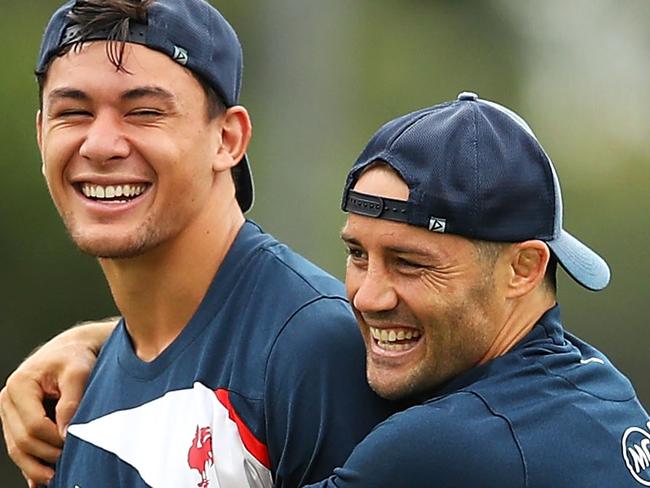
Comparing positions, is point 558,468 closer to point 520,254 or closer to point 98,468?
point 520,254

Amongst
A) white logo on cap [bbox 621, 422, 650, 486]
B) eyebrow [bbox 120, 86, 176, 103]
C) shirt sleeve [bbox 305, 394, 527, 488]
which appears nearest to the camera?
shirt sleeve [bbox 305, 394, 527, 488]

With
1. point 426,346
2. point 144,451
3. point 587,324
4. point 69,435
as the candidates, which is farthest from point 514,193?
point 587,324

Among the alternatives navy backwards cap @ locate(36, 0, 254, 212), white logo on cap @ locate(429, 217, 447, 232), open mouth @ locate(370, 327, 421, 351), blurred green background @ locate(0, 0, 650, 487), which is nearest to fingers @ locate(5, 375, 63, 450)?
navy backwards cap @ locate(36, 0, 254, 212)

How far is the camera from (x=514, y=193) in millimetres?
3311

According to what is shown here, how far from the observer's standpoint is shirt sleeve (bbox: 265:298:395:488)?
3.38 metres

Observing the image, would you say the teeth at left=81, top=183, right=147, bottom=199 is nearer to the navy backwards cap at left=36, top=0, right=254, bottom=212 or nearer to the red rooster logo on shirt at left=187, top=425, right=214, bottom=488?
the navy backwards cap at left=36, top=0, right=254, bottom=212

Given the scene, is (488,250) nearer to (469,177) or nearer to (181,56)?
(469,177)

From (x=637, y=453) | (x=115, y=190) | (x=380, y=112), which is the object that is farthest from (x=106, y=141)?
(x=380, y=112)

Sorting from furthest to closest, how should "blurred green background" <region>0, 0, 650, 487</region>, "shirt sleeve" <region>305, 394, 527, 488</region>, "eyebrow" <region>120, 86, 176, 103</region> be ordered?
"blurred green background" <region>0, 0, 650, 487</region>
"eyebrow" <region>120, 86, 176, 103</region>
"shirt sleeve" <region>305, 394, 527, 488</region>

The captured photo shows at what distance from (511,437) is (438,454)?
0.48ft

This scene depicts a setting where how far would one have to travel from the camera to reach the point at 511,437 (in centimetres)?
305

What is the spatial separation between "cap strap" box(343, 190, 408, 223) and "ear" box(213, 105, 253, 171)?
21.7 inches

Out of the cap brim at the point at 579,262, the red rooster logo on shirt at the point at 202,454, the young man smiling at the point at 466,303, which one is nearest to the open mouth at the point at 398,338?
the young man smiling at the point at 466,303

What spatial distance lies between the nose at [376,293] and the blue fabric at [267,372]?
206mm
